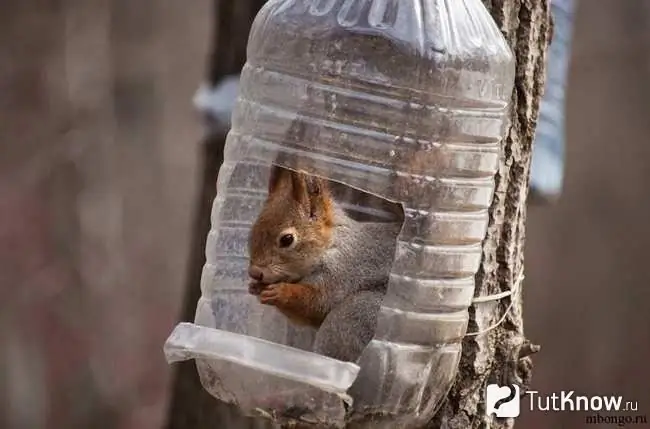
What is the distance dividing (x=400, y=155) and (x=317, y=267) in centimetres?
22

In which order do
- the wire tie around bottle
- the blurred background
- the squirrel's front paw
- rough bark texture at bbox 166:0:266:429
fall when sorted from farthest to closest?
the blurred background → rough bark texture at bbox 166:0:266:429 → the wire tie around bottle → the squirrel's front paw

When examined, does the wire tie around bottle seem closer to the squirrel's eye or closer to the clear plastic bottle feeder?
the clear plastic bottle feeder

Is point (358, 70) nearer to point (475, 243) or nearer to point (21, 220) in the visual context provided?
point (475, 243)

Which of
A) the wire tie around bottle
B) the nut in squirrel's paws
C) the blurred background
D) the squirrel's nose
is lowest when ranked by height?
the blurred background

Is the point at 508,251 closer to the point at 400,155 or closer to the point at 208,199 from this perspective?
the point at 400,155

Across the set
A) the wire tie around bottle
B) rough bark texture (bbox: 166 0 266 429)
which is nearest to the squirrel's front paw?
the wire tie around bottle

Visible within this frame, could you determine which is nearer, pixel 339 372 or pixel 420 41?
pixel 339 372

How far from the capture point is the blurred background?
189 inches

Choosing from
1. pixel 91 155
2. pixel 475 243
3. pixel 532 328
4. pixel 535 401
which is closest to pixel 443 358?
pixel 475 243

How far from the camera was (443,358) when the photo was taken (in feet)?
6.23

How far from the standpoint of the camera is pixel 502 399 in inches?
80.7

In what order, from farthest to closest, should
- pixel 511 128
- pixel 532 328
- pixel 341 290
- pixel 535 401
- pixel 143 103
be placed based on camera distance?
pixel 143 103 < pixel 532 328 < pixel 535 401 < pixel 511 128 < pixel 341 290

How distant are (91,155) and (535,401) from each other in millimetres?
2287

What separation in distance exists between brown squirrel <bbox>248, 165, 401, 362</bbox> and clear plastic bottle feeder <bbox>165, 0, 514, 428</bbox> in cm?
4
